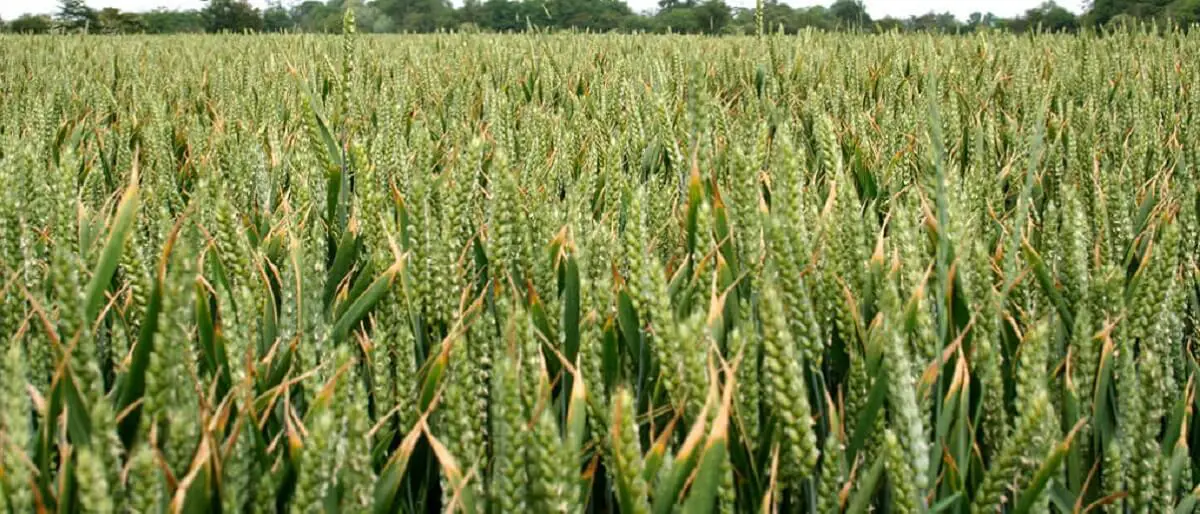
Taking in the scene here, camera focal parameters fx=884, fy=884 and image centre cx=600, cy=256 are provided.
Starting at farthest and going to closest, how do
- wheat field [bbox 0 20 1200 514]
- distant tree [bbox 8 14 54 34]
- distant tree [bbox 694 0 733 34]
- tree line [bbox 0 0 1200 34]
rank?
distant tree [bbox 8 14 54 34] < distant tree [bbox 694 0 733 34] < tree line [bbox 0 0 1200 34] < wheat field [bbox 0 20 1200 514]

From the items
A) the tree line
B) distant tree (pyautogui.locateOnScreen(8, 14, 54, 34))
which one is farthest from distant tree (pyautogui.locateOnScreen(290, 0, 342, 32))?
distant tree (pyautogui.locateOnScreen(8, 14, 54, 34))

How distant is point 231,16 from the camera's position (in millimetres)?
27125

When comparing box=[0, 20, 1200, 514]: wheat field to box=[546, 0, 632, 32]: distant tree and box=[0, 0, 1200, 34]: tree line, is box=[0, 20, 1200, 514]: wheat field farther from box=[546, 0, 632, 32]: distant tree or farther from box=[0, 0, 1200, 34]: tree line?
box=[546, 0, 632, 32]: distant tree

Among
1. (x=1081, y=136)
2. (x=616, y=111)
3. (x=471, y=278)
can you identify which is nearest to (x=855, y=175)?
(x=1081, y=136)

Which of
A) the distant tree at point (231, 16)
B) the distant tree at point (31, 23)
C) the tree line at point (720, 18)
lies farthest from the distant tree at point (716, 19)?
the distant tree at point (231, 16)

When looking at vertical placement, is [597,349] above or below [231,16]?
below

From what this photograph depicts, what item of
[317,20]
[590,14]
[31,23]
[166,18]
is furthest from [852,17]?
[166,18]

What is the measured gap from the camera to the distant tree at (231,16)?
25.7 meters

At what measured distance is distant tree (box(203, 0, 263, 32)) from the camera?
25656 mm

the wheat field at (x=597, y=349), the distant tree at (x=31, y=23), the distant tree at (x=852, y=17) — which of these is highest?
the distant tree at (x=31, y=23)

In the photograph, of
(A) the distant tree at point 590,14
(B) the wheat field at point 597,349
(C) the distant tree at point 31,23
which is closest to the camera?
(B) the wheat field at point 597,349

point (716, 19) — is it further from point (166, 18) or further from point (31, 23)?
point (166, 18)

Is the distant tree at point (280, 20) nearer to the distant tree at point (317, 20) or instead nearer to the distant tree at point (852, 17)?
the distant tree at point (317, 20)

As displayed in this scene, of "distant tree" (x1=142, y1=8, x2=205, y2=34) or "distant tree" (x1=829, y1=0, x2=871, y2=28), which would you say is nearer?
"distant tree" (x1=829, y1=0, x2=871, y2=28)
